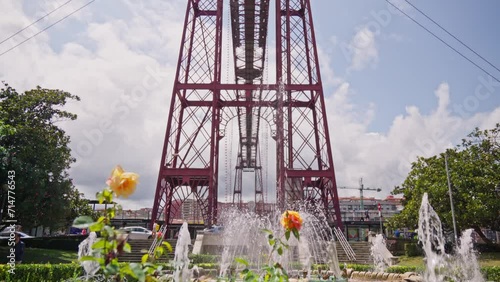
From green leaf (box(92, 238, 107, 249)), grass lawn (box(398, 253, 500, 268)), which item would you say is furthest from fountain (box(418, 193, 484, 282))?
green leaf (box(92, 238, 107, 249))

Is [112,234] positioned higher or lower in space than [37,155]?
lower

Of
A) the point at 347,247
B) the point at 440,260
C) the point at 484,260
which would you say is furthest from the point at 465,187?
the point at 440,260

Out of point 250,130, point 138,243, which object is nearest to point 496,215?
point 138,243

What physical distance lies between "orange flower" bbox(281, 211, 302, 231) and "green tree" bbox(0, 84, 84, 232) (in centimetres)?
1509

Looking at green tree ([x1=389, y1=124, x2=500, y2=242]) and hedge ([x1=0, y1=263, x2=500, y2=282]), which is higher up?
green tree ([x1=389, y1=124, x2=500, y2=242])

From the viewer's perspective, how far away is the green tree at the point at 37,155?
15.8 m

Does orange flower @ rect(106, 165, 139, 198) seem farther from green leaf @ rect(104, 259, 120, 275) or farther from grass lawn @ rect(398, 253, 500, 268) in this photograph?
grass lawn @ rect(398, 253, 500, 268)

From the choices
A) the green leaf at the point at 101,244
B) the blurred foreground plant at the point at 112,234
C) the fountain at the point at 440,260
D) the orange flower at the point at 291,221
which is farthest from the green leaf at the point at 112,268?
the fountain at the point at 440,260

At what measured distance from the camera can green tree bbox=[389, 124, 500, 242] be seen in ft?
65.5

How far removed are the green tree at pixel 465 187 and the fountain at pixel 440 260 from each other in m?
5.84

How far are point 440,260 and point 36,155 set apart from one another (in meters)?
16.0

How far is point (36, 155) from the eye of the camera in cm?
1677

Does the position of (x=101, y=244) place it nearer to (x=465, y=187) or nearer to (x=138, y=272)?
(x=138, y=272)

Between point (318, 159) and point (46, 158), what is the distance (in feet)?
46.2
